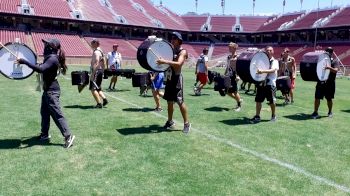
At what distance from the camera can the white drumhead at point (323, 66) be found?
34.3ft

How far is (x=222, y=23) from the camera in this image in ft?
225

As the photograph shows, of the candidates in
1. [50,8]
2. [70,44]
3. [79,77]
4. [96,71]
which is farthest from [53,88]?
[50,8]

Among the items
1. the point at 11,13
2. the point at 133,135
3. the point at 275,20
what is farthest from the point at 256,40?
the point at 133,135

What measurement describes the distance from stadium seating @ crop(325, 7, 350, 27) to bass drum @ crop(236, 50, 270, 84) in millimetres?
46492

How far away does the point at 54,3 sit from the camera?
53906 millimetres

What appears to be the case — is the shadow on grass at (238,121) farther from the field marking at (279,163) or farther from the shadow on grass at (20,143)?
the shadow on grass at (20,143)

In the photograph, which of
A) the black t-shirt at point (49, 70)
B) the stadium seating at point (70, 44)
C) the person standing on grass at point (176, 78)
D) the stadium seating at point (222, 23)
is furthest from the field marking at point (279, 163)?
the stadium seating at point (222, 23)

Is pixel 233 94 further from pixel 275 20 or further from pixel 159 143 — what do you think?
pixel 275 20

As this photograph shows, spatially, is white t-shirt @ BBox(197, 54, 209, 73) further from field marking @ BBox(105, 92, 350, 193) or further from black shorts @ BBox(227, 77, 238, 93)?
field marking @ BBox(105, 92, 350, 193)

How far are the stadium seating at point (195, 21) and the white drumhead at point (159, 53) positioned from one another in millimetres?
59142

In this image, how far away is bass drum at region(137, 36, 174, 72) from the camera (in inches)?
316

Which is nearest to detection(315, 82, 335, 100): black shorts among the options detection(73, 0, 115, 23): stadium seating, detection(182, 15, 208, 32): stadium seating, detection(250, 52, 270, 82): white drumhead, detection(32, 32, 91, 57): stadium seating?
detection(250, 52, 270, 82): white drumhead

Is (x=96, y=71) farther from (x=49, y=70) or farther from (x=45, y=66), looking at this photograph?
(x=45, y=66)

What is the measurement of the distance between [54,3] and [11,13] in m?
8.07
